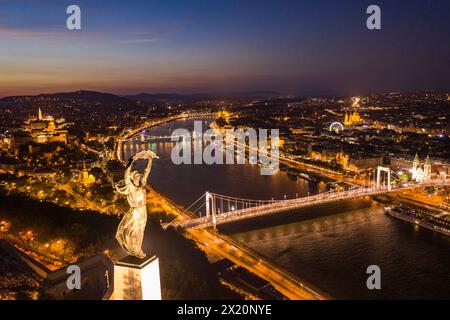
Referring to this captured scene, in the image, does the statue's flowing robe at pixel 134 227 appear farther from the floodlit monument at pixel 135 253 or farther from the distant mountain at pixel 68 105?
the distant mountain at pixel 68 105

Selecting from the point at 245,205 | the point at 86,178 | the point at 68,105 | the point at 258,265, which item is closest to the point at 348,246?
the point at 258,265

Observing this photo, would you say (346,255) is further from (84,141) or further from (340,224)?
(84,141)

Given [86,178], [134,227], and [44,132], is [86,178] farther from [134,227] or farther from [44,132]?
[44,132]

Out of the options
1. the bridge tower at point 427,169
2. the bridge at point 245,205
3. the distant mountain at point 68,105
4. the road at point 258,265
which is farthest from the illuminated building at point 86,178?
the distant mountain at point 68,105

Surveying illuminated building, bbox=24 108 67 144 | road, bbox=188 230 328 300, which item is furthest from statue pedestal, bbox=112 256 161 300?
illuminated building, bbox=24 108 67 144

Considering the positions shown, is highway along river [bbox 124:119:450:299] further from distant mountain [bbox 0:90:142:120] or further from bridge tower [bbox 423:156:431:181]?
distant mountain [bbox 0:90:142:120]
